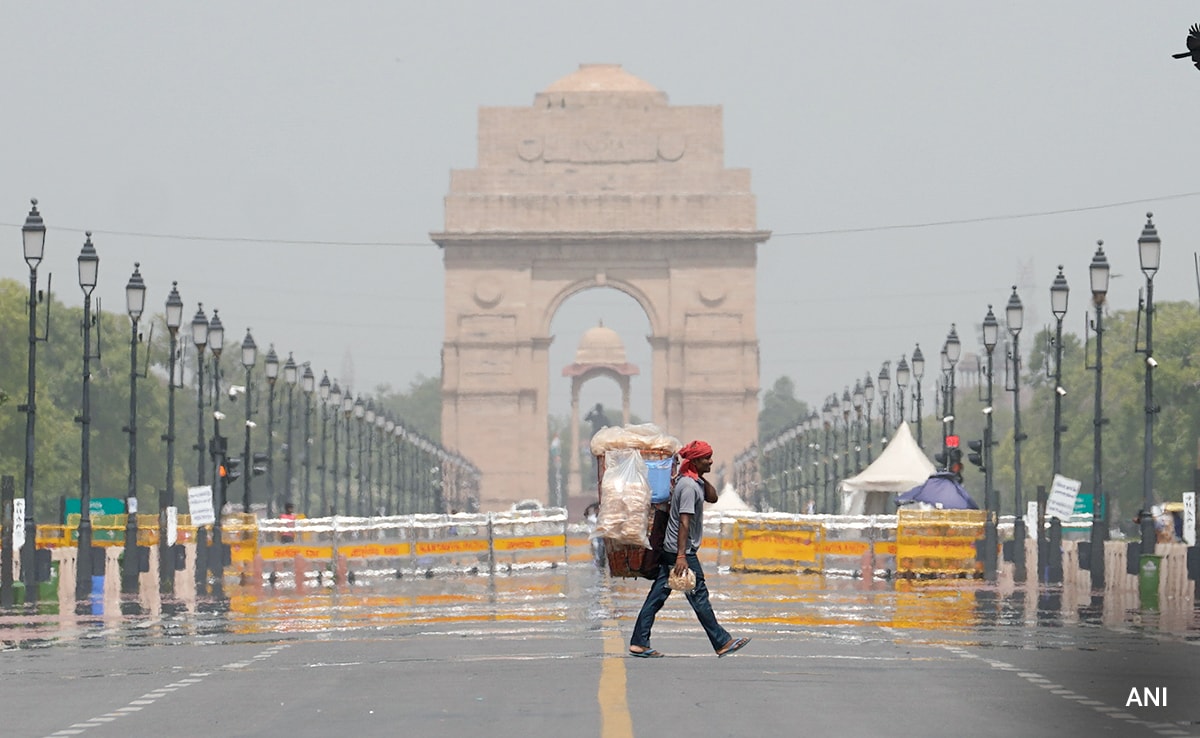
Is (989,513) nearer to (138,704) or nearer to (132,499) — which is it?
(132,499)

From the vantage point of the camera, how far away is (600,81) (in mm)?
125812

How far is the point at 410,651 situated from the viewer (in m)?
22.2

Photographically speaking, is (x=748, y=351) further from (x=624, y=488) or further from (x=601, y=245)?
(x=624, y=488)

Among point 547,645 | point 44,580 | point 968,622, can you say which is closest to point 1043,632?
point 968,622

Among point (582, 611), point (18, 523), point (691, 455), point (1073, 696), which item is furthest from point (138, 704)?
point (18, 523)

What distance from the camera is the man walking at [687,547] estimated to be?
19500mm

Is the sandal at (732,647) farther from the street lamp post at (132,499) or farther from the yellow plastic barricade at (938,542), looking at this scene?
the yellow plastic barricade at (938,542)

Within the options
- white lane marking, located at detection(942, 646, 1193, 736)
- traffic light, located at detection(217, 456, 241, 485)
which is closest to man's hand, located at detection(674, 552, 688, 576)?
white lane marking, located at detection(942, 646, 1193, 736)

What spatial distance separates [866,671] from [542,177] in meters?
104

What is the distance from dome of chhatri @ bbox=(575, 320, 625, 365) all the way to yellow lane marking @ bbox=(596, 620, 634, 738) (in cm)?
16572

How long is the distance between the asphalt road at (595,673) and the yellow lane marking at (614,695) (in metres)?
0.03

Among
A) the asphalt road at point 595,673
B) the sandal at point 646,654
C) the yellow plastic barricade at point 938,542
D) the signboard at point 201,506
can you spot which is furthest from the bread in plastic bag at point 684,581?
the signboard at point 201,506

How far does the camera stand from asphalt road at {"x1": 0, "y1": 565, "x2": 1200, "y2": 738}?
15203 millimetres

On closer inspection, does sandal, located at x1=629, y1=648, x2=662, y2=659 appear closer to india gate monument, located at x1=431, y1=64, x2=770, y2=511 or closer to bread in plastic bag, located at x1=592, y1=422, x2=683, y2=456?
bread in plastic bag, located at x1=592, y1=422, x2=683, y2=456
